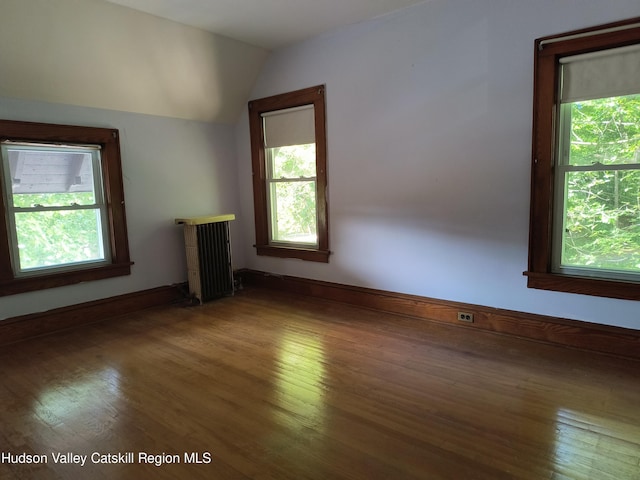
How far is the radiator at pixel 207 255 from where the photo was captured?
174 inches

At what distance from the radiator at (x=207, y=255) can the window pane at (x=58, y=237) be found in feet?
2.79

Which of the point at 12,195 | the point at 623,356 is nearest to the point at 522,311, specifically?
the point at 623,356

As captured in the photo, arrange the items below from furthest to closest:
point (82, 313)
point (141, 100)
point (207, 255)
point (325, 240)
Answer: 1. point (207, 255)
2. point (325, 240)
3. point (141, 100)
4. point (82, 313)

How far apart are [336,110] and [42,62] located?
8.43 feet

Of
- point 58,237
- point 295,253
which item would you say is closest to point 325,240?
point 295,253

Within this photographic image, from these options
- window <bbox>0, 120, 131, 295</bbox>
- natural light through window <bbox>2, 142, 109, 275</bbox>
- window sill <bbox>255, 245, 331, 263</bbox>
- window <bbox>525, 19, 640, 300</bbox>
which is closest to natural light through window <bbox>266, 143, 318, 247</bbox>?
window sill <bbox>255, 245, 331, 263</bbox>

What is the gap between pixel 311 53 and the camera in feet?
14.0

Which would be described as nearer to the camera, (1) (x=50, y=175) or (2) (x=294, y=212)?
(1) (x=50, y=175)

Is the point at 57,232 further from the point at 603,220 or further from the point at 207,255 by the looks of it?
the point at 603,220

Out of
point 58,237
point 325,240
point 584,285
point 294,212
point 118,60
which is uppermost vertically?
point 118,60

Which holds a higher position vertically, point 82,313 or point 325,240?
point 325,240

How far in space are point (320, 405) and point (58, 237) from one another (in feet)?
9.88

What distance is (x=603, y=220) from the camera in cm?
286

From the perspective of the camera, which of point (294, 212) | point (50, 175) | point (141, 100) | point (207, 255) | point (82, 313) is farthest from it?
point (294, 212)
